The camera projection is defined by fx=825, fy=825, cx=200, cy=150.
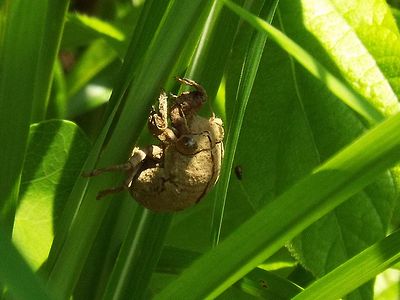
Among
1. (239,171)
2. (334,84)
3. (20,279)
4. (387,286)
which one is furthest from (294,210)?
(387,286)

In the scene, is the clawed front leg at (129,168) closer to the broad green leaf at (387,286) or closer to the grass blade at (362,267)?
the grass blade at (362,267)

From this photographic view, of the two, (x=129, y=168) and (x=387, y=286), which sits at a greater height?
(x=129, y=168)

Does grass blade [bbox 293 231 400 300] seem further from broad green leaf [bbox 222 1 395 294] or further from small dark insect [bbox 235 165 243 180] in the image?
small dark insect [bbox 235 165 243 180]

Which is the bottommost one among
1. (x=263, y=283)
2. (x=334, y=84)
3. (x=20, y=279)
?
(x=263, y=283)

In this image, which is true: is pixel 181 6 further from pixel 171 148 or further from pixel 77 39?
pixel 77 39

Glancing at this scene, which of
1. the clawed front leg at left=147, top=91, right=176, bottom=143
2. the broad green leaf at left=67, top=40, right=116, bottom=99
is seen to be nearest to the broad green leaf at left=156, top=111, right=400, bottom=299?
the clawed front leg at left=147, top=91, right=176, bottom=143

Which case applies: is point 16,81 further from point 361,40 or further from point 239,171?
point 361,40
